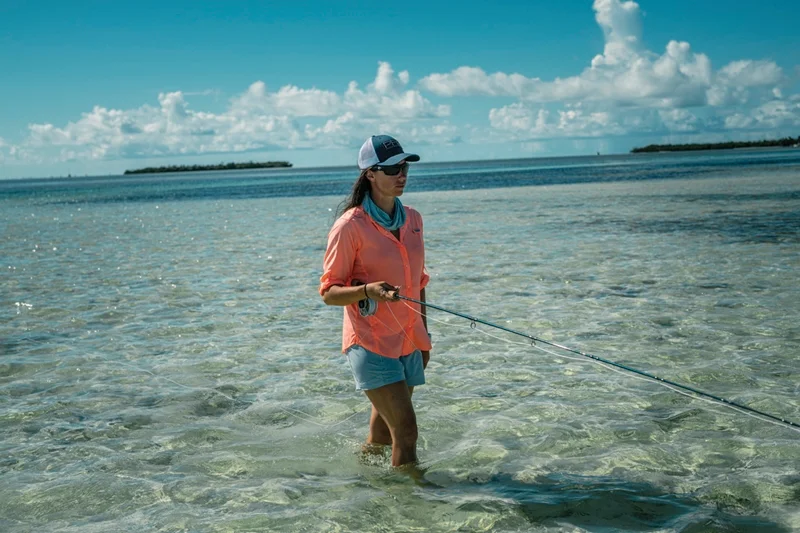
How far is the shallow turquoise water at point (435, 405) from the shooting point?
194 inches

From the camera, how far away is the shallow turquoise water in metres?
4.92

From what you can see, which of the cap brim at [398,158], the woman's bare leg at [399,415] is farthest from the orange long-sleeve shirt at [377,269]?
the cap brim at [398,158]

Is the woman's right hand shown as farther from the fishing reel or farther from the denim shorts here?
the denim shorts

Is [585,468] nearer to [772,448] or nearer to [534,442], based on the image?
[534,442]

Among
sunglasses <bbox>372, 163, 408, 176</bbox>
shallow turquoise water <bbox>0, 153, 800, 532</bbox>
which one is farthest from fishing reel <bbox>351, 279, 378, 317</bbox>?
shallow turquoise water <bbox>0, 153, 800, 532</bbox>

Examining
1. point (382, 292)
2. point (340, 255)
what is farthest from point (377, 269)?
point (382, 292)

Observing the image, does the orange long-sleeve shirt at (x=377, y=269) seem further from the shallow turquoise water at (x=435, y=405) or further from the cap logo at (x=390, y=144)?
the shallow turquoise water at (x=435, y=405)

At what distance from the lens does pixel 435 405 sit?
7.08 meters

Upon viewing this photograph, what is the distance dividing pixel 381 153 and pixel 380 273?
0.75 metres

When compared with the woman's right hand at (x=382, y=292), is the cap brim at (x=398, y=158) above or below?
above

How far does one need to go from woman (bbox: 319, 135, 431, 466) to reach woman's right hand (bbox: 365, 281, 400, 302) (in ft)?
0.14

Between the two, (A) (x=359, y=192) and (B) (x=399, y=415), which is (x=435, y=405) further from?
(A) (x=359, y=192)

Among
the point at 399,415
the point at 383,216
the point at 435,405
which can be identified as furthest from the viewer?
the point at 435,405

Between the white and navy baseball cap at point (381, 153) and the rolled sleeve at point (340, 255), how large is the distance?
431mm
